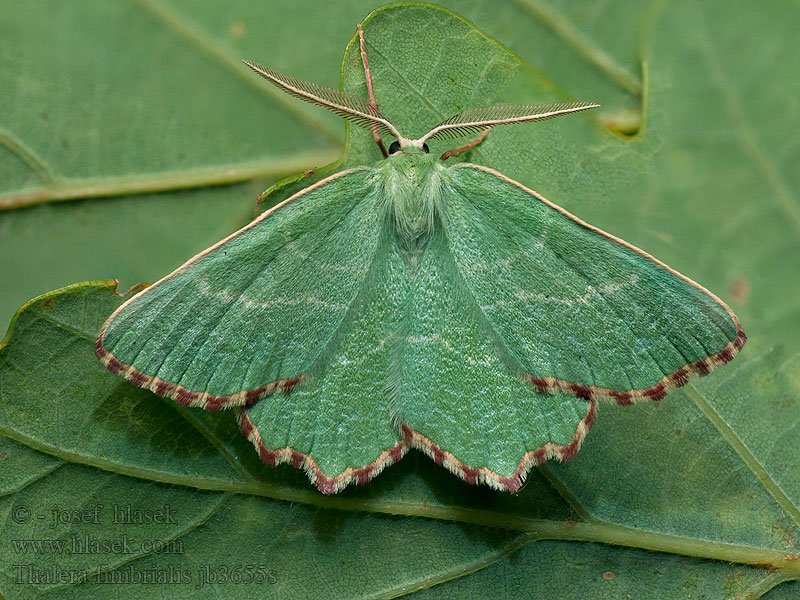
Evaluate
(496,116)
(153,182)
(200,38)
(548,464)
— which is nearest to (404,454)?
(548,464)

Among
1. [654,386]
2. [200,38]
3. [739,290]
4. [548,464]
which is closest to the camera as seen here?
[654,386]

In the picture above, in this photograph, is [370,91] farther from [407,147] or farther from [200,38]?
[200,38]

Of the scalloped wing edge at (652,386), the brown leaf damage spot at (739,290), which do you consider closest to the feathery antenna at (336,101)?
the scalloped wing edge at (652,386)

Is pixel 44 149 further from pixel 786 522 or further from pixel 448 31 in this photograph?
pixel 786 522

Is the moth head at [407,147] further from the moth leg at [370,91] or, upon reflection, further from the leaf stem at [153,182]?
the leaf stem at [153,182]

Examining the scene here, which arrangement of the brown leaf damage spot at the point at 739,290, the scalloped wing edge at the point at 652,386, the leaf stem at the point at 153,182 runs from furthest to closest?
the leaf stem at the point at 153,182 → the brown leaf damage spot at the point at 739,290 → the scalloped wing edge at the point at 652,386

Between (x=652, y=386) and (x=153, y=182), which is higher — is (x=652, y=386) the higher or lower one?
the higher one

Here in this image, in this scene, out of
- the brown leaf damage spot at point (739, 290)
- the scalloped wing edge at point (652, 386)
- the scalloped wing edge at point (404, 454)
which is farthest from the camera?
the brown leaf damage spot at point (739, 290)
